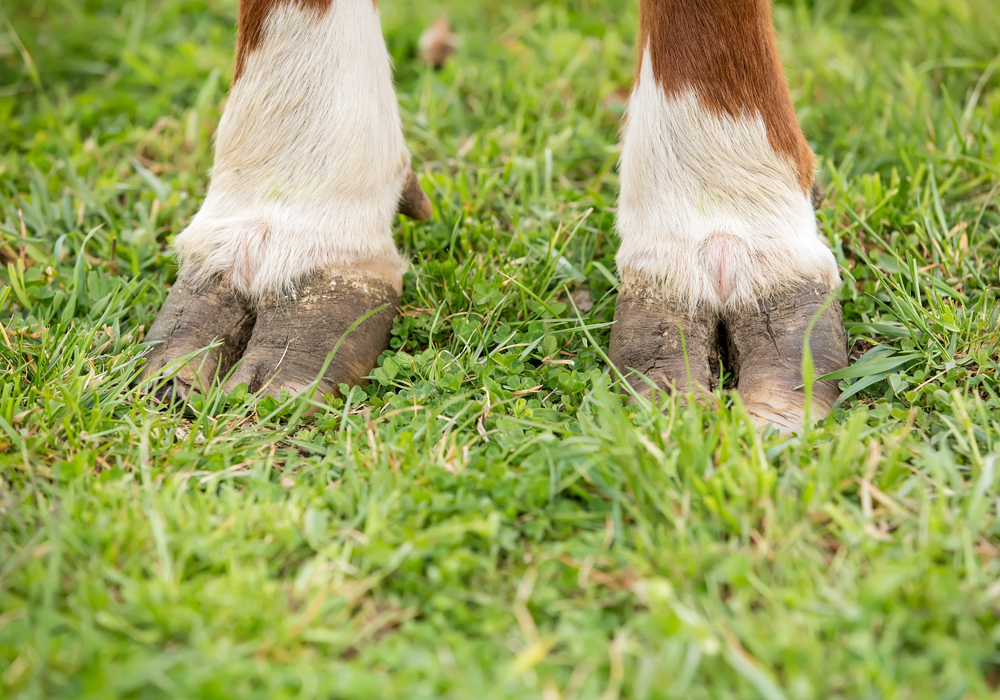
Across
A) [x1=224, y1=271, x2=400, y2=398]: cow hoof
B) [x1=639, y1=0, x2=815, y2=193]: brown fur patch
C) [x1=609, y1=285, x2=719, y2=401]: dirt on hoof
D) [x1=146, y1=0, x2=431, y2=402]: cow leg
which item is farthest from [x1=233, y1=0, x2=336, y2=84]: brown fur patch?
[x1=609, y1=285, x2=719, y2=401]: dirt on hoof

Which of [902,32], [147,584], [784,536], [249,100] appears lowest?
[784,536]

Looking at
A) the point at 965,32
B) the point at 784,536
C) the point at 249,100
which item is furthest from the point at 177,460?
the point at 965,32

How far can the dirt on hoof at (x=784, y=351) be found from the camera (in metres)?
1.65

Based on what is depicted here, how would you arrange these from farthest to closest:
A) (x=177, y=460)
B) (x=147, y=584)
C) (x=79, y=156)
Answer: (x=79, y=156) < (x=177, y=460) < (x=147, y=584)

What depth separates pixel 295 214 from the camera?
6.17 ft

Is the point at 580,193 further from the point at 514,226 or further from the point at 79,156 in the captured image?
the point at 79,156

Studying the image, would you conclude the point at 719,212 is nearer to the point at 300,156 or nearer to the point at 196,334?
the point at 300,156

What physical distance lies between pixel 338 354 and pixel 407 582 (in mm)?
679

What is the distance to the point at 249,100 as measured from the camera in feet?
6.31

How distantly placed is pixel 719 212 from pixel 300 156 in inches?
37.8

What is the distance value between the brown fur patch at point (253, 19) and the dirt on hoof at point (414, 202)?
0.45 metres

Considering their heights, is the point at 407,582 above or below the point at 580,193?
below

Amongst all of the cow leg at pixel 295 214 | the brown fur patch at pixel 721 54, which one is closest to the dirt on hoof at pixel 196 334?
the cow leg at pixel 295 214

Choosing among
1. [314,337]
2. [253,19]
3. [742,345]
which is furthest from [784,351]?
[253,19]
